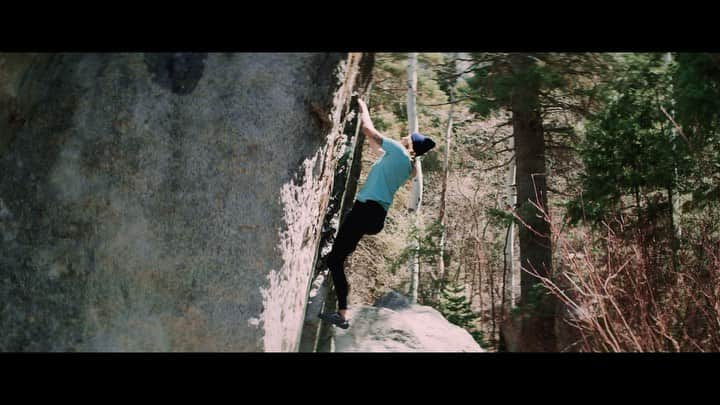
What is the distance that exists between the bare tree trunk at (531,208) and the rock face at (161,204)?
137 inches

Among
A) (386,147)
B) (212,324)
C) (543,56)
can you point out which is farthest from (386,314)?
(543,56)

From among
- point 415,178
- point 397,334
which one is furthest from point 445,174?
point 397,334

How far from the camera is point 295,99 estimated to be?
9.34 ft

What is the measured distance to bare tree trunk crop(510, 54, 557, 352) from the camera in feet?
19.1

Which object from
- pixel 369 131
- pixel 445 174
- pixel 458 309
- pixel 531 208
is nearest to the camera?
pixel 369 131

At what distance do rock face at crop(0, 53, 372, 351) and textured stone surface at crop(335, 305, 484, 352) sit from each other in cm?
150

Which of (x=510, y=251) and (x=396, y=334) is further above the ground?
(x=510, y=251)

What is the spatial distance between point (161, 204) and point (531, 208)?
4.11 metres

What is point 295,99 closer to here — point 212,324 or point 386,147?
point 386,147

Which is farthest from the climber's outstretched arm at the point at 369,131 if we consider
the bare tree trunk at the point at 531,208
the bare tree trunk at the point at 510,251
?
the bare tree trunk at the point at 510,251

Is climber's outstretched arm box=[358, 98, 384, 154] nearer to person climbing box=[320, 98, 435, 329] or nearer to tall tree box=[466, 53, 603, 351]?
person climbing box=[320, 98, 435, 329]

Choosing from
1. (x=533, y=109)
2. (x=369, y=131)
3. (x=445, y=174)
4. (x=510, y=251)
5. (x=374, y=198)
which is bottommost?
(x=374, y=198)

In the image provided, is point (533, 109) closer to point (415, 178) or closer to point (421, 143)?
point (415, 178)

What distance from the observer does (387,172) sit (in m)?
3.45
